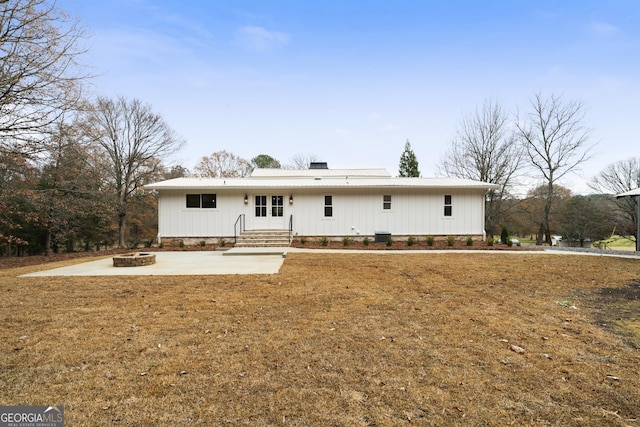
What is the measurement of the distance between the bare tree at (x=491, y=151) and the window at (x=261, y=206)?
52.9ft

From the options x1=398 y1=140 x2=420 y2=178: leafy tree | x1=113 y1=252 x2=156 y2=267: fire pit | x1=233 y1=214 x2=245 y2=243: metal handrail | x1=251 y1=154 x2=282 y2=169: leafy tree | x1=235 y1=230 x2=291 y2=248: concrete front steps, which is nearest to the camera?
x1=113 y1=252 x2=156 y2=267: fire pit

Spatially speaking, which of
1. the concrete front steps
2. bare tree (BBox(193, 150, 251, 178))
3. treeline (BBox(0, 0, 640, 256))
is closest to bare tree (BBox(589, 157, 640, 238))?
treeline (BBox(0, 0, 640, 256))

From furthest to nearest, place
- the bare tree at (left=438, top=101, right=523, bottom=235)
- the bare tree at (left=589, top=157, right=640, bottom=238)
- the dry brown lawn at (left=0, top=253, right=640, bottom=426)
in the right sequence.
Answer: the bare tree at (left=589, top=157, right=640, bottom=238) → the bare tree at (left=438, top=101, right=523, bottom=235) → the dry brown lawn at (left=0, top=253, right=640, bottom=426)

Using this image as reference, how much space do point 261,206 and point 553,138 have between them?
72.9ft

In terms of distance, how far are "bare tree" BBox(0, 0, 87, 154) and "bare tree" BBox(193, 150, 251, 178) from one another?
2350 centimetres

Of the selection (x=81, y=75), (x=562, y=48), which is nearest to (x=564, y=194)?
(x=562, y=48)

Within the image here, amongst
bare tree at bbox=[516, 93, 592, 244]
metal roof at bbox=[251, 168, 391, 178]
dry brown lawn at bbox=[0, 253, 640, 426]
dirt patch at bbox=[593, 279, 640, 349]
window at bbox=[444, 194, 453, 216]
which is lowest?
dirt patch at bbox=[593, 279, 640, 349]

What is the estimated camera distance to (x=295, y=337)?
11.0 ft

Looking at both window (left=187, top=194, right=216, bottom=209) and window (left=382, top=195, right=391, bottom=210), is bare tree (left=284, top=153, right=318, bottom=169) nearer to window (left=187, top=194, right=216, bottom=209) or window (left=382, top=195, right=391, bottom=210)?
window (left=187, top=194, right=216, bottom=209)

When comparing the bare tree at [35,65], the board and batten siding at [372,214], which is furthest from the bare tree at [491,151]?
the bare tree at [35,65]

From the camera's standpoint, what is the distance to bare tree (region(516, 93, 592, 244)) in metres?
20.2

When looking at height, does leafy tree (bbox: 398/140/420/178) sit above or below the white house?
above

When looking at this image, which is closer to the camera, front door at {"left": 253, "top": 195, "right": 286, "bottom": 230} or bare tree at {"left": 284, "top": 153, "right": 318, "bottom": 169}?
front door at {"left": 253, "top": 195, "right": 286, "bottom": 230}

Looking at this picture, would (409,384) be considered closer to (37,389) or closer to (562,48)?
(37,389)
